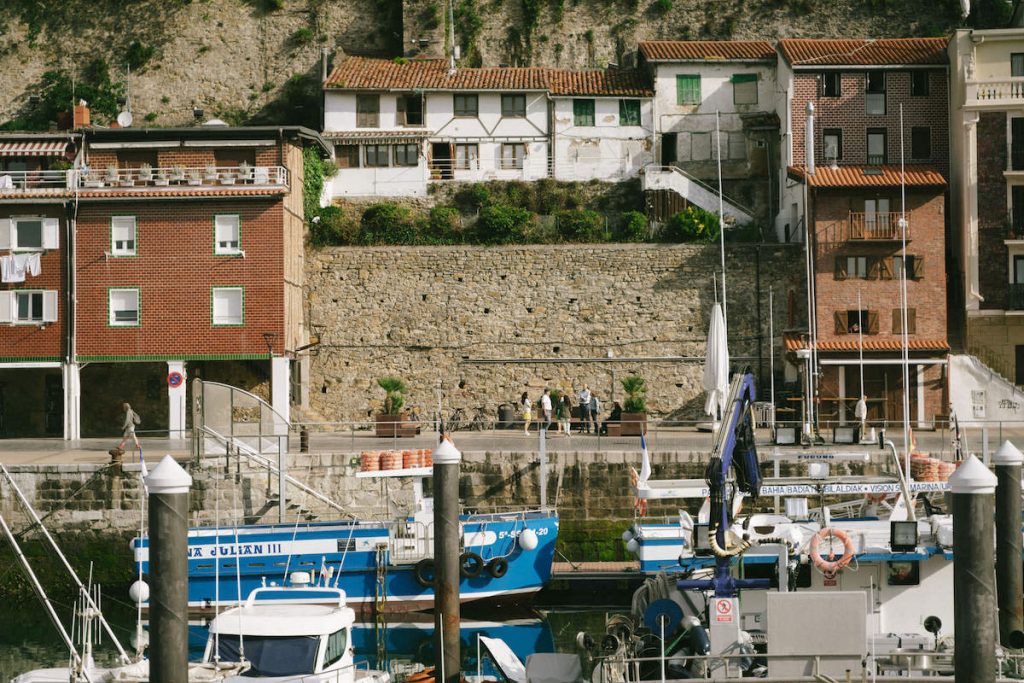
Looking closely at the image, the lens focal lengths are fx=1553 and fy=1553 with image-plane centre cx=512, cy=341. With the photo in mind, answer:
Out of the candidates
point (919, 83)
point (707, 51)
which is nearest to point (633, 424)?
point (919, 83)

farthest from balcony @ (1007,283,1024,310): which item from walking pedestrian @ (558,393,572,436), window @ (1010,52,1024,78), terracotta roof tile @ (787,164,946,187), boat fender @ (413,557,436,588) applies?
boat fender @ (413,557,436,588)

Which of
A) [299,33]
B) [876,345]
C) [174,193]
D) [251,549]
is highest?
[299,33]

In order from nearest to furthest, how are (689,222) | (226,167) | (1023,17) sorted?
1. (226,167)
2. (689,222)
3. (1023,17)

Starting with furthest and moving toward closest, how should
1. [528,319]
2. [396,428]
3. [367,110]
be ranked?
[367,110]
[528,319]
[396,428]

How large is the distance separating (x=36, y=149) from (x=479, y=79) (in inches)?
556

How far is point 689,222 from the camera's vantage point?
146 feet

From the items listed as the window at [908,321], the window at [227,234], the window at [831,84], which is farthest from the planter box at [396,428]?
the window at [831,84]

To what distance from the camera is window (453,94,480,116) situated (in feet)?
160

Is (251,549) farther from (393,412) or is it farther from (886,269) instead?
(886,269)

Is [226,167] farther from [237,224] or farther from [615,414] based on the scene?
[615,414]

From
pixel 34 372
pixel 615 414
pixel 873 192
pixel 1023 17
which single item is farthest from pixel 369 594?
pixel 1023 17

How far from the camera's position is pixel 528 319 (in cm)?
4406

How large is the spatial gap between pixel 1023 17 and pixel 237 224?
87.0 feet

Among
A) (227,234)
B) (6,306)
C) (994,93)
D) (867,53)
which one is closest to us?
(6,306)
